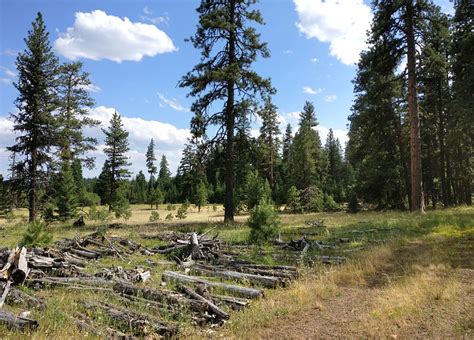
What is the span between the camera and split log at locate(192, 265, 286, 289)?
25.8ft

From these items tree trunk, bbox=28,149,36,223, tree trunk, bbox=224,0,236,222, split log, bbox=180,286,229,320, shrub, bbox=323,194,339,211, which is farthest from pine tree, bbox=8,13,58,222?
shrub, bbox=323,194,339,211

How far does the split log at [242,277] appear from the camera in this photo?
25.8ft

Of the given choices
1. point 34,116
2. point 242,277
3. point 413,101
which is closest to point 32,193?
point 34,116

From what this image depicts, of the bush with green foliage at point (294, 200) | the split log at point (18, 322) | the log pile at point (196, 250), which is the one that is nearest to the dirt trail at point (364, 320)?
Answer: the split log at point (18, 322)

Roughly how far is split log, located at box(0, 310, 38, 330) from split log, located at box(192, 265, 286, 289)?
4272 mm

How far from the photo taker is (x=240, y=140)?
21.1 metres

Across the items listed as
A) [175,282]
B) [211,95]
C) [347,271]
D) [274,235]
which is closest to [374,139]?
[211,95]

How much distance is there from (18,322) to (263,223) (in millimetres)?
8907

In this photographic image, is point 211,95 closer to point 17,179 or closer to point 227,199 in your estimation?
point 227,199

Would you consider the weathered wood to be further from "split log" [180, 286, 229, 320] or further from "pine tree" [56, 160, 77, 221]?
"pine tree" [56, 160, 77, 221]

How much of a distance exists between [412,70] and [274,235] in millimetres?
12110

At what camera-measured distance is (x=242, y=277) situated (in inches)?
322

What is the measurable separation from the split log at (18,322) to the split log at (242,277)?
4.27m

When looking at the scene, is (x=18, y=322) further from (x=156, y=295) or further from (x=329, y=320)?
(x=329, y=320)
